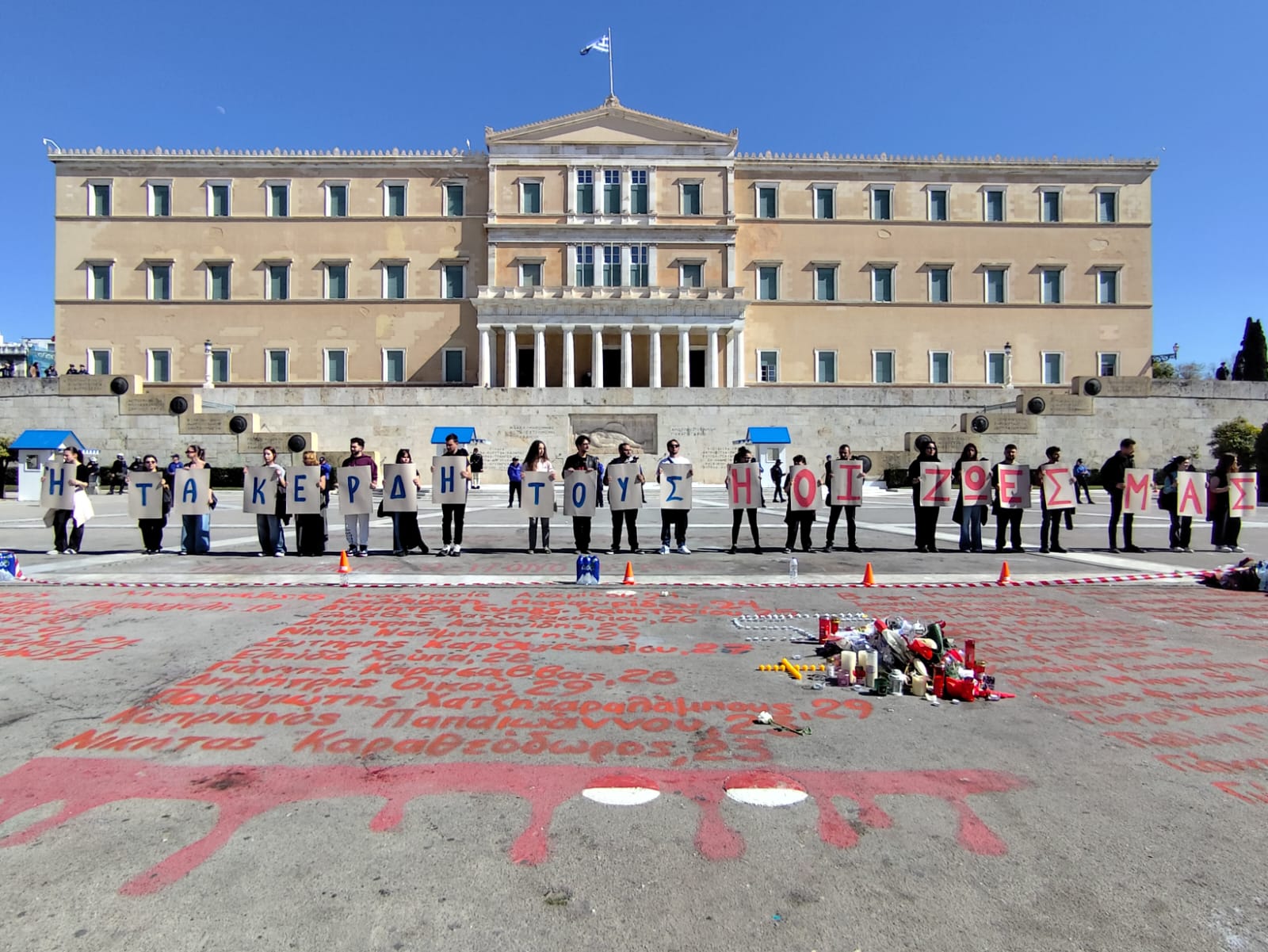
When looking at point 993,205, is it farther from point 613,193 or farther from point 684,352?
point 613,193

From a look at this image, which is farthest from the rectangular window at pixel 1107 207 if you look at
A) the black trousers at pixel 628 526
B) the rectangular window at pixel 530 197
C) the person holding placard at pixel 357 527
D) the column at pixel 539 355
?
the person holding placard at pixel 357 527

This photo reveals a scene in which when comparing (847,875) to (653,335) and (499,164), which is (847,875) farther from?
(499,164)

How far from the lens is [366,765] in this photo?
160 inches

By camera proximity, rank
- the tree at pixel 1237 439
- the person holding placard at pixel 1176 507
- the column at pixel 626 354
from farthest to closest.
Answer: the column at pixel 626 354, the tree at pixel 1237 439, the person holding placard at pixel 1176 507

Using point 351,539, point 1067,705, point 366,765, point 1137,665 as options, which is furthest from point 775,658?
point 351,539

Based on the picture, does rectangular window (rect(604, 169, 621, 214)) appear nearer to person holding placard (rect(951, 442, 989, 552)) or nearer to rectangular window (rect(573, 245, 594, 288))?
rectangular window (rect(573, 245, 594, 288))

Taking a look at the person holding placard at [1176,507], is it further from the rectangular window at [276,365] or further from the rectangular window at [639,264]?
the rectangular window at [276,365]

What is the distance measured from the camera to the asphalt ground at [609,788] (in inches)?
108

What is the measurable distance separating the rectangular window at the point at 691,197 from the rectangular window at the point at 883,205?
1211 centimetres

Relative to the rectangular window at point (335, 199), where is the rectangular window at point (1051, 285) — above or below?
below

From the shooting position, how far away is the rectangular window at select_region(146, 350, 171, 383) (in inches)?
1962

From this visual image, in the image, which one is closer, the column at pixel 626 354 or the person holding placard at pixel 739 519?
the person holding placard at pixel 739 519

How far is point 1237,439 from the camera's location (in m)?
36.2

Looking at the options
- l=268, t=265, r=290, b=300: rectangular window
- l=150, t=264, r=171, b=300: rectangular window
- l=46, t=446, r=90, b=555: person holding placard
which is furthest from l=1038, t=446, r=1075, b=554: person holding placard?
l=150, t=264, r=171, b=300: rectangular window
